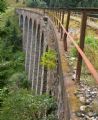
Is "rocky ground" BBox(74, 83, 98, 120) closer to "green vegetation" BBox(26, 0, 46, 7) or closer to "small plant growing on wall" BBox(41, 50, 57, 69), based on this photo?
"small plant growing on wall" BBox(41, 50, 57, 69)

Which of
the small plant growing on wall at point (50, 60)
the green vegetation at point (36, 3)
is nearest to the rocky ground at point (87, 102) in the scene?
the small plant growing on wall at point (50, 60)

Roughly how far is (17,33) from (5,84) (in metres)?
39.4

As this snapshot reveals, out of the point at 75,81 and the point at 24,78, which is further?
the point at 24,78

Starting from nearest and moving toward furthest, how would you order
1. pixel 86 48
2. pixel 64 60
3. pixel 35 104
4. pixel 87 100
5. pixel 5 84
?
pixel 87 100
pixel 86 48
pixel 64 60
pixel 35 104
pixel 5 84

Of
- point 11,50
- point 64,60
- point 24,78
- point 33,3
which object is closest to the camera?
point 64,60

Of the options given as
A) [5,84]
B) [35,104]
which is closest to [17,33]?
[5,84]

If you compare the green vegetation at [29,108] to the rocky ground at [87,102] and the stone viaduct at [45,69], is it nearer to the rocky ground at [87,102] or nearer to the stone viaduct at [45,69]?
the stone viaduct at [45,69]

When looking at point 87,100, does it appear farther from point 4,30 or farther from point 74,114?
point 4,30

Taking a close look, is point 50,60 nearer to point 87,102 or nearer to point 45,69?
point 87,102

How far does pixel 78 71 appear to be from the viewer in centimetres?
566

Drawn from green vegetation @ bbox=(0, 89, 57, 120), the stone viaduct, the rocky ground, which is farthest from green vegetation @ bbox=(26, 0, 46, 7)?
the rocky ground

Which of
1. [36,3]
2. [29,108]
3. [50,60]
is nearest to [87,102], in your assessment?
[50,60]

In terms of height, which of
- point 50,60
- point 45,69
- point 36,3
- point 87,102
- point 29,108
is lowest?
point 36,3

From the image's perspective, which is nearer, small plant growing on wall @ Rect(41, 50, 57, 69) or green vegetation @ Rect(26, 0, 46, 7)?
small plant growing on wall @ Rect(41, 50, 57, 69)
